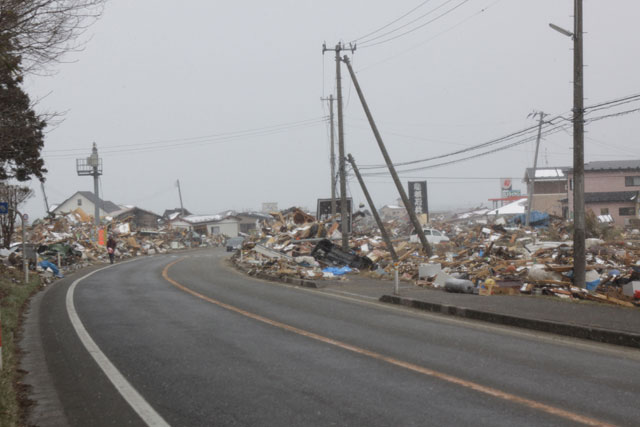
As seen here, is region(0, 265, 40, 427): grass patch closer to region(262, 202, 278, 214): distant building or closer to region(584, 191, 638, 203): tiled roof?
region(584, 191, 638, 203): tiled roof

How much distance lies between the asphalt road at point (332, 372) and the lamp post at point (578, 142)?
4628mm

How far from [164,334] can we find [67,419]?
4298mm

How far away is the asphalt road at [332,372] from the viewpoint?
16.8ft

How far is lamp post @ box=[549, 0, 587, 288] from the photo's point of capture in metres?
13.6

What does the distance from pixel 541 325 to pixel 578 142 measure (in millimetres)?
5548

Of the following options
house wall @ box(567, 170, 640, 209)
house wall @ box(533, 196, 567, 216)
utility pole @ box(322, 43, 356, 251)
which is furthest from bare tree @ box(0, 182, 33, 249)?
house wall @ box(533, 196, 567, 216)

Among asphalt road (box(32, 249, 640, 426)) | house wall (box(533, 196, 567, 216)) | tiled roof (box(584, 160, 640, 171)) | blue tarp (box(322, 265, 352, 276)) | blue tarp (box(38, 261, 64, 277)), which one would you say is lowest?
blue tarp (box(322, 265, 352, 276))

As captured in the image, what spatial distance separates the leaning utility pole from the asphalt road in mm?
4626

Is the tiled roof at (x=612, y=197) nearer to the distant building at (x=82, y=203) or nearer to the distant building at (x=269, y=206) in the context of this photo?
the distant building at (x=82, y=203)

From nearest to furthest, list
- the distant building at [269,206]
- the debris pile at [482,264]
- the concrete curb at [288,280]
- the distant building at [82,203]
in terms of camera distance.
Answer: the debris pile at [482,264] → the concrete curb at [288,280] → the distant building at [82,203] → the distant building at [269,206]

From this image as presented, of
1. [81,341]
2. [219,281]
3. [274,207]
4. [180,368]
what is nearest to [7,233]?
[219,281]

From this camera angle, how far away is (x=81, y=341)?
933 cm

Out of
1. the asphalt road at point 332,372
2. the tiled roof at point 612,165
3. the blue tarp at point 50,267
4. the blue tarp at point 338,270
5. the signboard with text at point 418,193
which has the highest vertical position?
the tiled roof at point 612,165

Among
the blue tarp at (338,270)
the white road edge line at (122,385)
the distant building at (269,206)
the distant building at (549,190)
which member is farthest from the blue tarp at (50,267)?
the distant building at (269,206)
